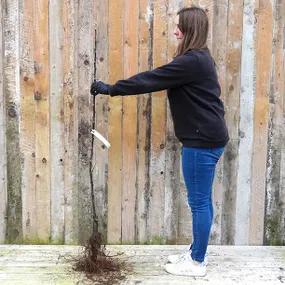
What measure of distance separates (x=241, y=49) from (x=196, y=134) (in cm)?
91

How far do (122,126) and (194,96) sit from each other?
82 cm

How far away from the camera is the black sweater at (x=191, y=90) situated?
11.4ft

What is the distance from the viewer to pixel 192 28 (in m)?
3.51

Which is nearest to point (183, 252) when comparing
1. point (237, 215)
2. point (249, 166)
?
point (237, 215)

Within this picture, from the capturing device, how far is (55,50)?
13.6ft

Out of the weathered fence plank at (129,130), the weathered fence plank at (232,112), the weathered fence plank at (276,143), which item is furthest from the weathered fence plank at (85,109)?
the weathered fence plank at (276,143)

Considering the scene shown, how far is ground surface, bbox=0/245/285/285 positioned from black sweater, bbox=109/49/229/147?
0.83 metres

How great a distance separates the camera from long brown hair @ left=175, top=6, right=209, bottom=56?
11.5 feet

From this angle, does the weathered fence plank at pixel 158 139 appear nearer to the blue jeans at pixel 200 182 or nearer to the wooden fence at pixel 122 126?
the wooden fence at pixel 122 126

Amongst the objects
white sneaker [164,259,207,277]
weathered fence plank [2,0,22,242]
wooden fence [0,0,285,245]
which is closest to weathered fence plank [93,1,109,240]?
wooden fence [0,0,285,245]

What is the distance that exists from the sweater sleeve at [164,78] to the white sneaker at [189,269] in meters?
1.10

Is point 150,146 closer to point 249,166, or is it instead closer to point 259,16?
point 249,166

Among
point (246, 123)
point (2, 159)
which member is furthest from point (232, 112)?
point (2, 159)

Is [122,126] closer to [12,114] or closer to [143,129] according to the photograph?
[143,129]
